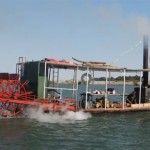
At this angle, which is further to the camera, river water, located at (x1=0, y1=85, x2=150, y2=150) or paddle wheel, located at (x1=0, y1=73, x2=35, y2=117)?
paddle wheel, located at (x1=0, y1=73, x2=35, y2=117)

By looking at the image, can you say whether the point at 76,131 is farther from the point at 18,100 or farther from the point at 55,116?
the point at 18,100

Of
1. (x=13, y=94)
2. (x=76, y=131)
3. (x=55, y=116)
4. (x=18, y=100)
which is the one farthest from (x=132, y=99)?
(x=76, y=131)

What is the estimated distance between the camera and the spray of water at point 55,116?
85.9 ft

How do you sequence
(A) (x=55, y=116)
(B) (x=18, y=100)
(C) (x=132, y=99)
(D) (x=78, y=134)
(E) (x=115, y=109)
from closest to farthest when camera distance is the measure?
(D) (x=78, y=134) < (B) (x=18, y=100) < (A) (x=55, y=116) < (E) (x=115, y=109) < (C) (x=132, y=99)

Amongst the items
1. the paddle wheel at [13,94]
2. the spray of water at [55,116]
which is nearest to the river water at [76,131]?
the spray of water at [55,116]

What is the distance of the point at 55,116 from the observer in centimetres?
2661

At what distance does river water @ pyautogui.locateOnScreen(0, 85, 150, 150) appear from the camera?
1911cm

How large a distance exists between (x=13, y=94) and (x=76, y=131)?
18.4ft

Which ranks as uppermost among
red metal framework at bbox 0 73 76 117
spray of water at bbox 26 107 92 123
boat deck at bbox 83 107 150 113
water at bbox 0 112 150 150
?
red metal framework at bbox 0 73 76 117

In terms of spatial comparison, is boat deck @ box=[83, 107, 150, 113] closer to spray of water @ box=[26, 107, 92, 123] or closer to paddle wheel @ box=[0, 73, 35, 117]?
spray of water @ box=[26, 107, 92, 123]

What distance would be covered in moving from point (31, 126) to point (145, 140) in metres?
6.77

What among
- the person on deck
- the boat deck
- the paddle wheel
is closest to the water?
the boat deck

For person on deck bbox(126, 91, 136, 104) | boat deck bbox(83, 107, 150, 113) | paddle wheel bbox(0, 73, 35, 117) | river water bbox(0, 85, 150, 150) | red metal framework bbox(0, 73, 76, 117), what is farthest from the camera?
person on deck bbox(126, 91, 136, 104)

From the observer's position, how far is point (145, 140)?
20.9m
